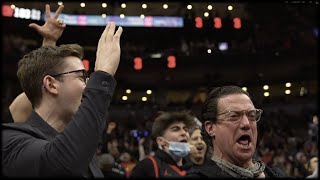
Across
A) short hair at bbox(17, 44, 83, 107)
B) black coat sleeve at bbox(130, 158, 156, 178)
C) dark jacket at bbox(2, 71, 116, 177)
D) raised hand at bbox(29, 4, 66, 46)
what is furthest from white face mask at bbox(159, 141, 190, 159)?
dark jacket at bbox(2, 71, 116, 177)

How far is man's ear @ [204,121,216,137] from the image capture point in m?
2.19

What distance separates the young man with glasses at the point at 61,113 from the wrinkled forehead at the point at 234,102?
0.68 metres

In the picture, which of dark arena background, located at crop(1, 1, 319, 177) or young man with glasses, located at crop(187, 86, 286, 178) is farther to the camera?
dark arena background, located at crop(1, 1, 319, 177)

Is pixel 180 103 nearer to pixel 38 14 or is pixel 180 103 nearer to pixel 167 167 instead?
pixel 38 14

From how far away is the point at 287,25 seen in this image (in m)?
17.8

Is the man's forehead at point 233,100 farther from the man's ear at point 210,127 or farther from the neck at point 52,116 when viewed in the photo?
the neck at point 52,116

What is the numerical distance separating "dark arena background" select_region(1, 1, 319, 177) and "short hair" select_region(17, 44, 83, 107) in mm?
15153

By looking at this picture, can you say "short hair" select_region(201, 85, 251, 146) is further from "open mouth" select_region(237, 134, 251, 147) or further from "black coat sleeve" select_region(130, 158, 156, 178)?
"black coat sleeve" select_region(130, 158, 156, 178)

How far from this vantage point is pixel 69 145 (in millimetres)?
1501

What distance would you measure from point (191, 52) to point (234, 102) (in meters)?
17.2

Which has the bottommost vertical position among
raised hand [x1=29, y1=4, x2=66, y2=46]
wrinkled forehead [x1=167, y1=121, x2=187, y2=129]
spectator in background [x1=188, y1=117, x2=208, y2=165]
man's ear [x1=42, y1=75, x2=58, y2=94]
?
spectator in background [x1=188, y1=117, x2=208, y2=165]

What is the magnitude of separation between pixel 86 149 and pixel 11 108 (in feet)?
4.19

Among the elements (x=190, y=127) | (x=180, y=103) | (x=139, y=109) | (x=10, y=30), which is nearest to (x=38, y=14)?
(x=10, y=30)

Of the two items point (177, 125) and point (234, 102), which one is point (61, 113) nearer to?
point (234, 102)
